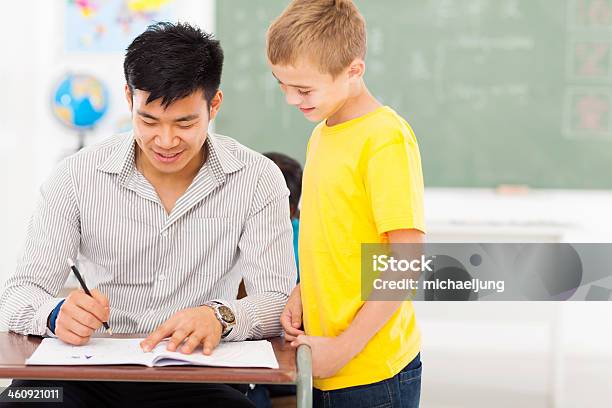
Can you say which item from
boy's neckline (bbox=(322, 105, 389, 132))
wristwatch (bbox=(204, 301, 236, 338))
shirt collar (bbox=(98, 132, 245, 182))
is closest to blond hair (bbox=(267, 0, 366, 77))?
boy's neckline (bbox=(322, 105, 389, 132))

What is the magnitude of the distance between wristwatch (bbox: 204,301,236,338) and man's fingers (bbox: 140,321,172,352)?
0.13 m

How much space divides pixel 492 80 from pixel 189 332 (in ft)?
10.1

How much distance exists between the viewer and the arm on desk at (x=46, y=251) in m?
1.67

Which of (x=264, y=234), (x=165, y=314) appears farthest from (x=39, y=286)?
(x=264, y=234)

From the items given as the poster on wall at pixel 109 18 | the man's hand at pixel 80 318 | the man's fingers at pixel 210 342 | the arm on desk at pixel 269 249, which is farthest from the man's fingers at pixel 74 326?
the poster on wall at pixel 109 18

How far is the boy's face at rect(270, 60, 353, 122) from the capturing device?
1570mm

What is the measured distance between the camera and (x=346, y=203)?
1.60m

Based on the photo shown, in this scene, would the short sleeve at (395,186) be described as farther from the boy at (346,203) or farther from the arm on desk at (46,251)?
the arm on desk at (46,251)

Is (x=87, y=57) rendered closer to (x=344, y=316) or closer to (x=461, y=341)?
(x=461, y=341)

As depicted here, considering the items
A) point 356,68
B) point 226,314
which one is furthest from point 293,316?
point 356,68

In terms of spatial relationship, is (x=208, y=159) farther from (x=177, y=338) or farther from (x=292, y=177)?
(x=292, y=177)

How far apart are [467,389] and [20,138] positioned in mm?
2698

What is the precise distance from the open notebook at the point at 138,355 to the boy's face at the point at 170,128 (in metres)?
0.44

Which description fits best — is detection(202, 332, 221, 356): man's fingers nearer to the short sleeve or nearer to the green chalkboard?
the short sleeve
